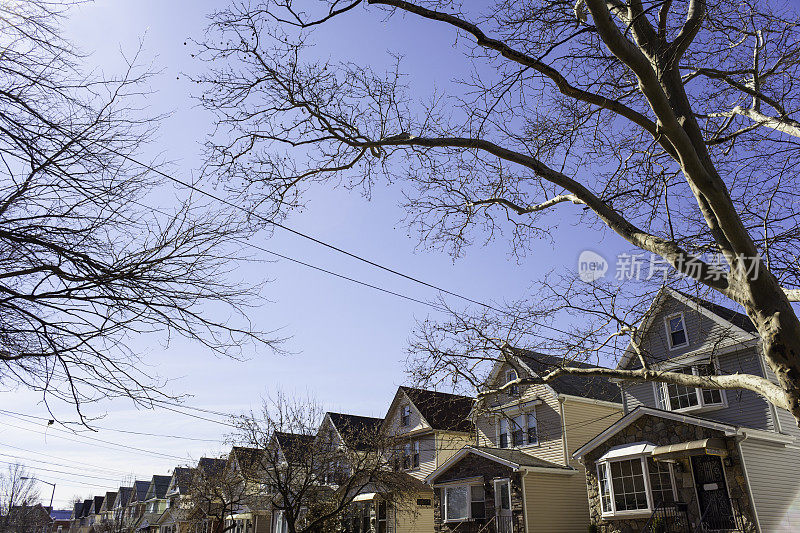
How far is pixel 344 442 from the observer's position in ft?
79.7

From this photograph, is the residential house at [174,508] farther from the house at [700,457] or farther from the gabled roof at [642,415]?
the house at [700,457]

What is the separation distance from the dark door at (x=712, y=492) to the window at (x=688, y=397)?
2.44 metres

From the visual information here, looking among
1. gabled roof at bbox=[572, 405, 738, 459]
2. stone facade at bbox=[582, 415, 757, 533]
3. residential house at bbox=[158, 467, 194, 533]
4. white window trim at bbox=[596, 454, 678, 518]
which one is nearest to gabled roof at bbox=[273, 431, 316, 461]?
gabled roof at bbox=[572, 405, 738, 459]

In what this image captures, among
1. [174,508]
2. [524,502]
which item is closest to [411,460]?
[524,502]

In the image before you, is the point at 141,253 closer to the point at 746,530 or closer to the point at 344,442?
the point at 746,530

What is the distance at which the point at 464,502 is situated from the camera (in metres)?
23.8

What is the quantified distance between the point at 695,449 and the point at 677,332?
5799mm

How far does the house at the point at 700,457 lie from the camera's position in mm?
15281

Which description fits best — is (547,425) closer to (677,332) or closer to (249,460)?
(677,332)

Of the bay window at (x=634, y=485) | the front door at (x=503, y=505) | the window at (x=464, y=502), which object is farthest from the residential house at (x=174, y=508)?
the bay window at (x=634, y=485)

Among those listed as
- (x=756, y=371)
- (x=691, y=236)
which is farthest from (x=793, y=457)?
(x=691, y=236)

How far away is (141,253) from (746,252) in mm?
5971

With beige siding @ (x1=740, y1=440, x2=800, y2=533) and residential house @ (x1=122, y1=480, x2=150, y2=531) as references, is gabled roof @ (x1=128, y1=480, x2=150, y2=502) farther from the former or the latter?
beige siding @ (x1=740, y1=440, x2=800, y2=533)

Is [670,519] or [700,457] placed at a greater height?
[700,457]
